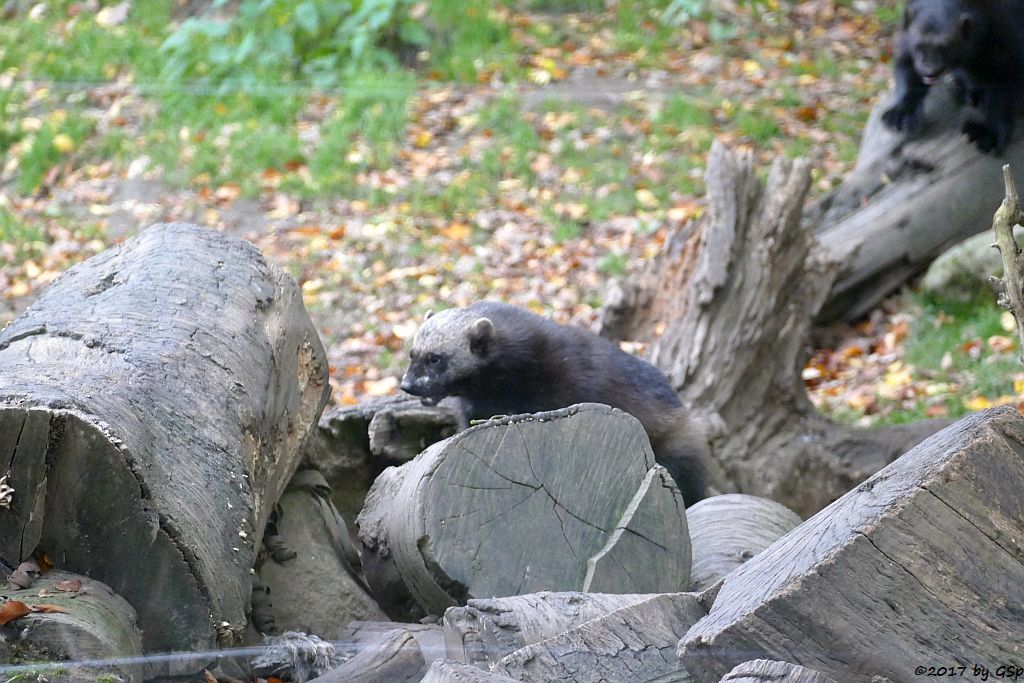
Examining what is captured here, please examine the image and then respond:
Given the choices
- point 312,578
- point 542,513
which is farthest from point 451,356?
point 542,513

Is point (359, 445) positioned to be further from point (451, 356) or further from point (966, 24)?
point (966, 24)

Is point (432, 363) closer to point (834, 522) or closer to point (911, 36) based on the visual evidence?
point (834, 522)

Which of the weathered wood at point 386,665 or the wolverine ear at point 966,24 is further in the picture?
the wolverine ear at point 966,24

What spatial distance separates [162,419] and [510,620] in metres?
0.97

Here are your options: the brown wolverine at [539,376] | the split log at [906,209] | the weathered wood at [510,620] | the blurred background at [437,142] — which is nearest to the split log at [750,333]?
the brown wolverine at [539,376]

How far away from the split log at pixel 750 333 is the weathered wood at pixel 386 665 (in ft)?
8.29

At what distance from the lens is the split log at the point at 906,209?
6945 millimetres

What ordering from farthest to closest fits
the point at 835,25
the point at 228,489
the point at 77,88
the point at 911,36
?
the point at 835,25, the point at 77,88, the point at 911,36, the point at 228,489

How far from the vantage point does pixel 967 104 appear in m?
6.93

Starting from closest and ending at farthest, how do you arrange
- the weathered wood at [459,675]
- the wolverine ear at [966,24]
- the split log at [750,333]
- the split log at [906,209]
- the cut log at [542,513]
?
the weathered wood at [459,675], the cut log at [542,513], the split log at [750,333], the wolverine ear at [966,24], the split log at [906,209]

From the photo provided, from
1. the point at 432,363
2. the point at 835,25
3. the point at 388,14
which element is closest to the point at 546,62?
the point at 388,14

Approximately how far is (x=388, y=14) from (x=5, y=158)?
3.54 metres

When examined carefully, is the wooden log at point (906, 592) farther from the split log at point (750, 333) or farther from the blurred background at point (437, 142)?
the blurred background at point (437, 142)

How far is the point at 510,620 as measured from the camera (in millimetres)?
2451
